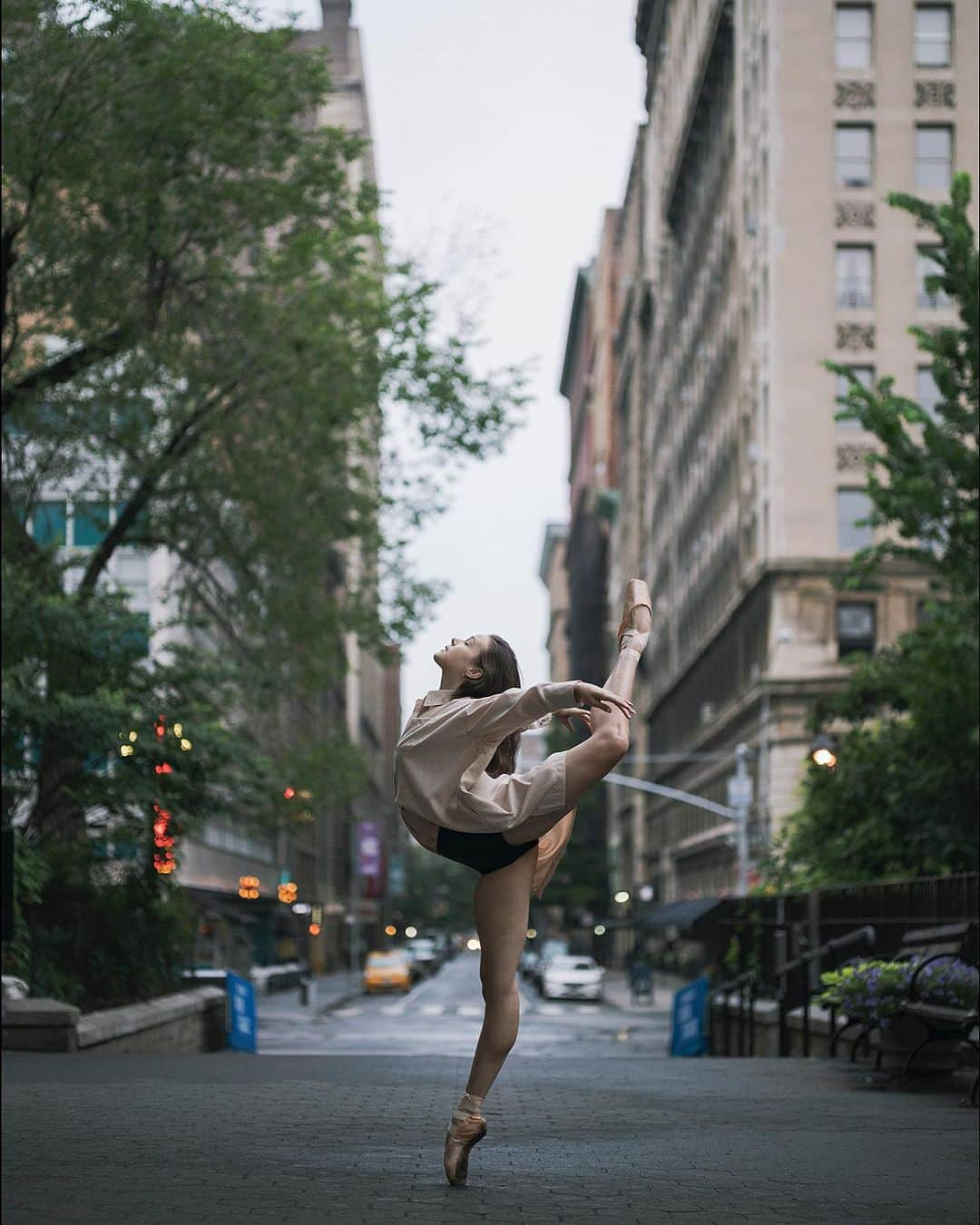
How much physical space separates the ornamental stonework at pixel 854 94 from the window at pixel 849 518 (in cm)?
1162

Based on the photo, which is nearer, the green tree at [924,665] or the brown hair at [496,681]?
the brown hair at [496,681]

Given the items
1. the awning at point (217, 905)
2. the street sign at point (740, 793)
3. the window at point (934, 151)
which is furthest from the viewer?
the window at point (934, 151)

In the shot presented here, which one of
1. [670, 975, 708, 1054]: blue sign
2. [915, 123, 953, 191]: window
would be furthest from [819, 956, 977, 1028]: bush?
[915, 123, 953, 191]: window

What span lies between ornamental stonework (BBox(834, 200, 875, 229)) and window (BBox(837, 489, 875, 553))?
7.98 m

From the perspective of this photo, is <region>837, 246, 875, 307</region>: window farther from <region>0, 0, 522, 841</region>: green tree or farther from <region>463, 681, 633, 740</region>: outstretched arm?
<region>463, 681, 633, 740</region>: outstretched arm

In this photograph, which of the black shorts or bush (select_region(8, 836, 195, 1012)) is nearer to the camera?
the black shorts

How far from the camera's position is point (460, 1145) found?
6652 mm

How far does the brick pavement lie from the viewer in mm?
6152

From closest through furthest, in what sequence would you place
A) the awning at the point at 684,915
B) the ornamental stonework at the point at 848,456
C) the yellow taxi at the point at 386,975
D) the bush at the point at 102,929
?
the bush at the point at 102,929, the awning at the point at 684,915, the ornamental stonework at the point at 848,456, the yellow taxi at the point at 386,975

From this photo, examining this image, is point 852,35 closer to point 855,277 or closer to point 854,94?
point 854,94

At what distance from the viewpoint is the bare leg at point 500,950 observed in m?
6.79

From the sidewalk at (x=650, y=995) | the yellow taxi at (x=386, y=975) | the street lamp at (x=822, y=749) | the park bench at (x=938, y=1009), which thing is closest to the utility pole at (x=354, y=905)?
the yellow taxi at (x=386, y=975)

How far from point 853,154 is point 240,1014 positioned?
43535 millimetres

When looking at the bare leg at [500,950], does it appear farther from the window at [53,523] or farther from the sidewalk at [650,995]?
the sidewalk at [650,995]
